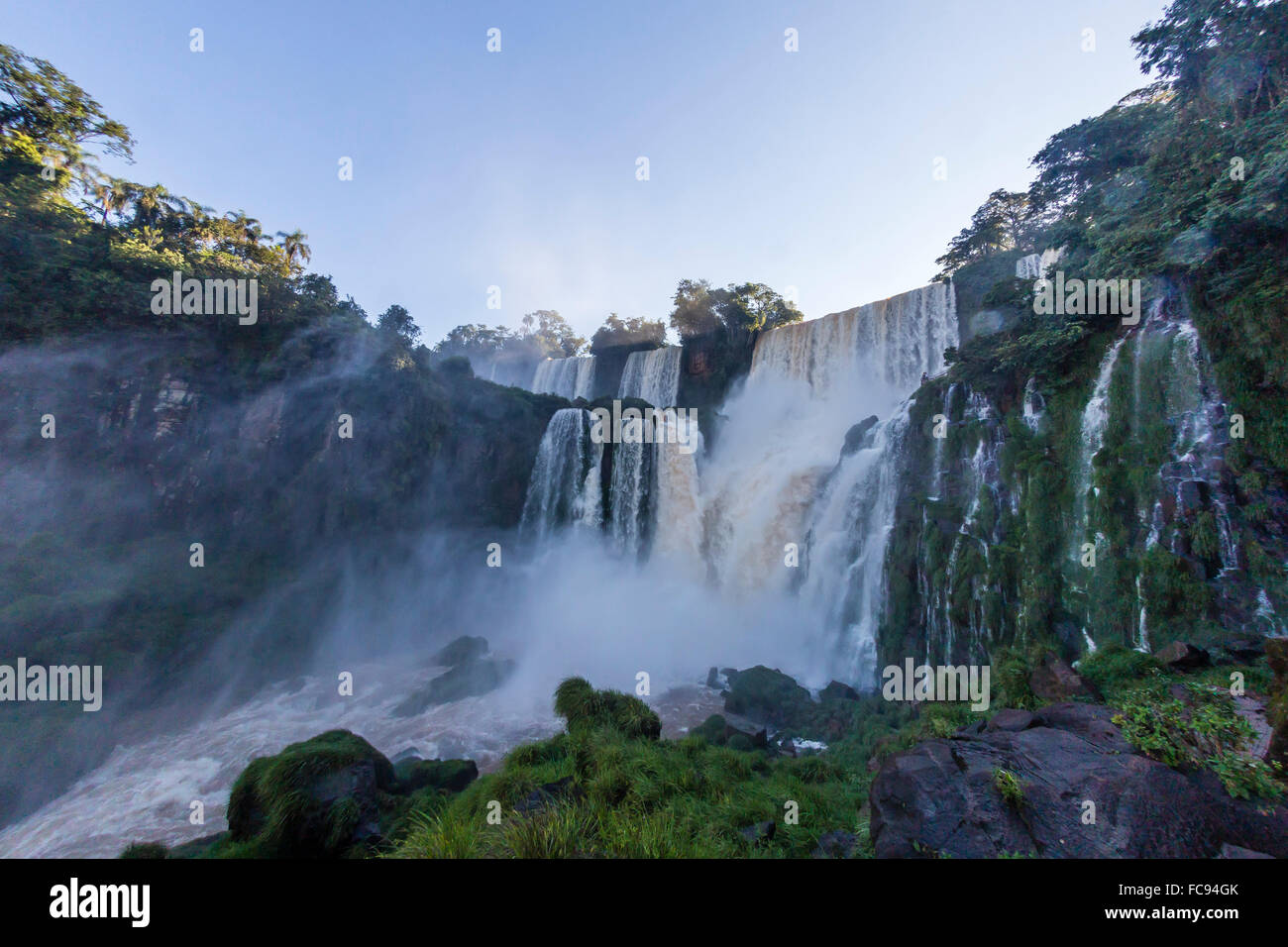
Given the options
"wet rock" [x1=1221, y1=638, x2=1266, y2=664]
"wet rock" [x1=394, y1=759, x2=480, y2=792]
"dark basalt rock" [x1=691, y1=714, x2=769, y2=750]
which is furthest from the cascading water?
"wet rock" [x1=394, y1=759, x2=480, y2=792]

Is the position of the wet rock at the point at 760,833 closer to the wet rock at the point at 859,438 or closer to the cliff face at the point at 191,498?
the wet rock at the point at 859,438

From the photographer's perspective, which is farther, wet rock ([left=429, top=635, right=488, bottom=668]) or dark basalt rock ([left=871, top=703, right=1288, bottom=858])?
wet rock ([left=429, top=635, right=488, bottom=668])

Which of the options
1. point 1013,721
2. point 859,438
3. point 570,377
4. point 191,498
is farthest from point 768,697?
point 570,377

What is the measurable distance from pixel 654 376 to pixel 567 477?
14543mm

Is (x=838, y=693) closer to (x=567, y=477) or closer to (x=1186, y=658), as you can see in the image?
(x=1186, y=658)

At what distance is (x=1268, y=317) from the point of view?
26.0ft

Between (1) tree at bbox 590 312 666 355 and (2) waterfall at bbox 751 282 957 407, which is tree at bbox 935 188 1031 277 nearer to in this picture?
(2) waterfall at bbox 751 282 957 407

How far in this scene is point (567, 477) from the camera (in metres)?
27.0

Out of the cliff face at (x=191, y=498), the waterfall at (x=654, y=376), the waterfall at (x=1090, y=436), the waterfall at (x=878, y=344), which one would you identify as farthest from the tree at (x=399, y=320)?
the waterfall at (x=1090, y=436)

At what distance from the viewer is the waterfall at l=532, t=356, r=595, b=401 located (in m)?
42.2

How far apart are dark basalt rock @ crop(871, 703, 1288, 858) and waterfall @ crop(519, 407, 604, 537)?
22.1 metres
